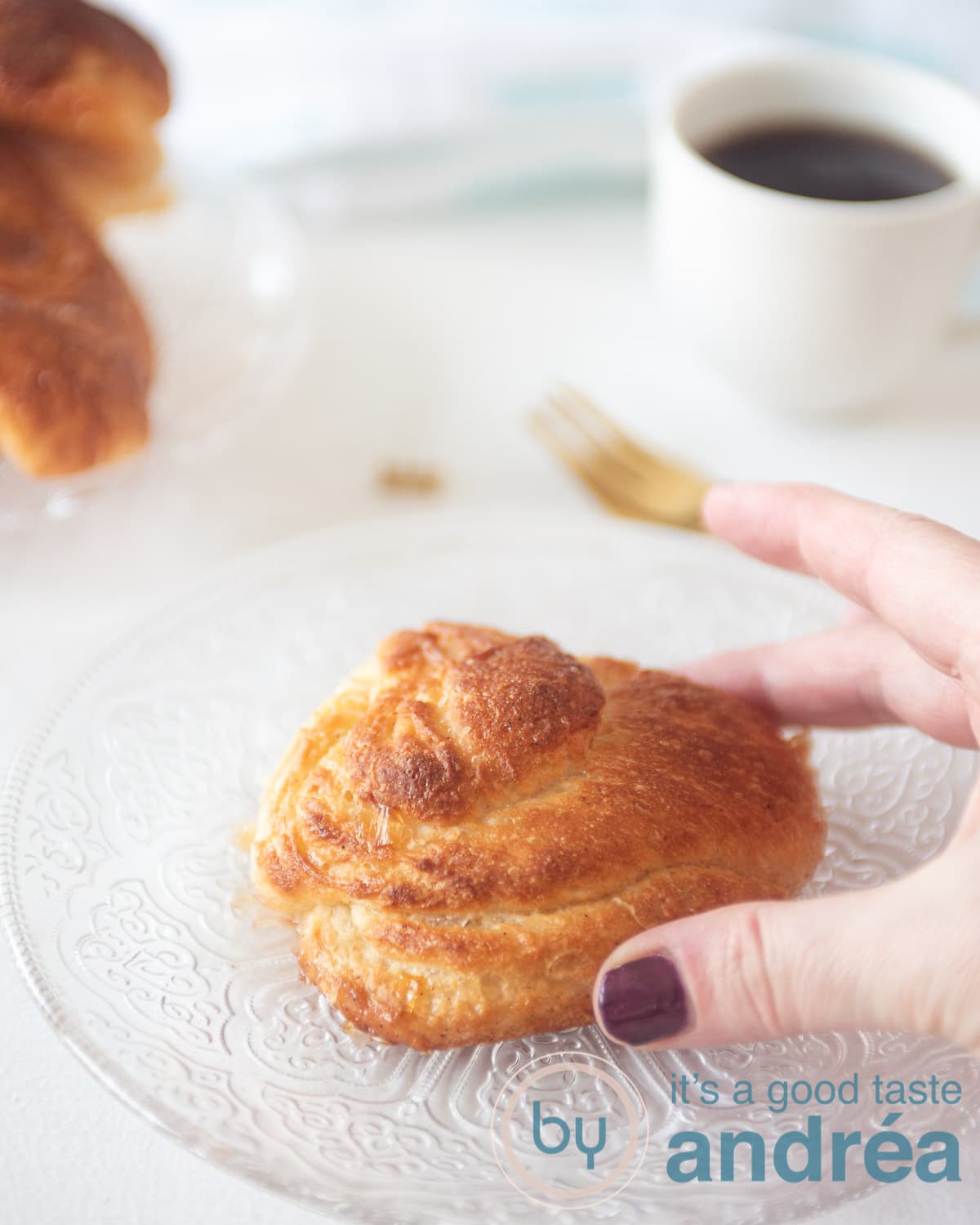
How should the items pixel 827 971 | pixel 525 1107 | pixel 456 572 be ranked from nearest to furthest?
pixel 827 971 → pixel 525 1107 → pixel 456 572

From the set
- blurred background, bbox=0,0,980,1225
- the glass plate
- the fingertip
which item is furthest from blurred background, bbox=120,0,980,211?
the fingertip

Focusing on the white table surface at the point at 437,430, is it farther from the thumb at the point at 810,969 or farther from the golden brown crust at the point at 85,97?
the thumb at the point at 810,969

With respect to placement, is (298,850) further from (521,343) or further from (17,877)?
(521,343)

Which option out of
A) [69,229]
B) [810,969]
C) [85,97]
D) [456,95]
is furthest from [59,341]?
[810,969]

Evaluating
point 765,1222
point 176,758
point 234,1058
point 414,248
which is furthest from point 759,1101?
point 414,248

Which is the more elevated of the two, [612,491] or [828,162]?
[828,162]

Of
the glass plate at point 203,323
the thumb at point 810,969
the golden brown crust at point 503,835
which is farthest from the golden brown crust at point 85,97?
the thumb at point 810,969

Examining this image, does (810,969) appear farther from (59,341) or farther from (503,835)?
(59,341)
